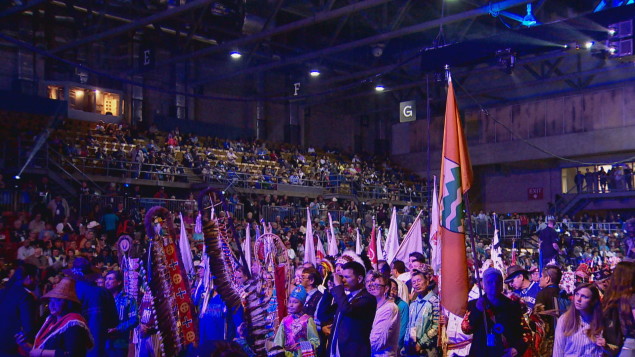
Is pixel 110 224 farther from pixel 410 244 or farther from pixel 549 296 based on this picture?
pixel 549 296

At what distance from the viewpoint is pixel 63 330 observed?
511 cm

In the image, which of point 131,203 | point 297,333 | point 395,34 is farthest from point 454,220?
point 395,34

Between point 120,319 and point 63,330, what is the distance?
2012 mm

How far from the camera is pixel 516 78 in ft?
119

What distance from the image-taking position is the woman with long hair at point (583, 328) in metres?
5.04

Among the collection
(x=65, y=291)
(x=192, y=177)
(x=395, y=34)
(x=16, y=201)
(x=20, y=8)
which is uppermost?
(x=20, y=8)

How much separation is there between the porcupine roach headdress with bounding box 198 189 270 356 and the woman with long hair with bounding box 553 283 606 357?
6.87 ft

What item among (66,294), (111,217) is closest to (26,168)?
(111,217)

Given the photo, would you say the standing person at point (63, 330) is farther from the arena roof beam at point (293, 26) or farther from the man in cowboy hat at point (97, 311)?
the arena roof beam at point (293, 26)

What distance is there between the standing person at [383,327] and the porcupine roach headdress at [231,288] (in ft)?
3.34

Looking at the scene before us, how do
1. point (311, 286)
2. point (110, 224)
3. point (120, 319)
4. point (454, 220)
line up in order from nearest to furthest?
1. point (454, 220)
2. point (311, 286)
3. point (120, 319)
4. point (110, 224)

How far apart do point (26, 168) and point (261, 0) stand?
31.8 feet

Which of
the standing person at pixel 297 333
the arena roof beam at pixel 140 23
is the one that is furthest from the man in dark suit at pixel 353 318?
the arena roof beam at pixel 140 23

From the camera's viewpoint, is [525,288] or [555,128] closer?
[525,288]
